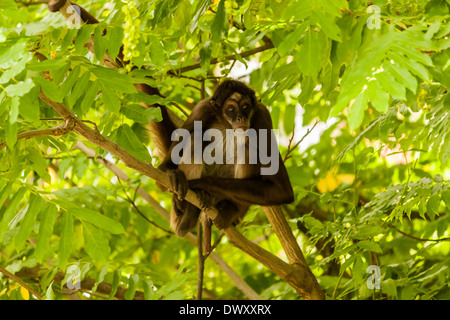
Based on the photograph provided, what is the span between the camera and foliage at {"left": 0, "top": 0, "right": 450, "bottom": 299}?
7.86ft

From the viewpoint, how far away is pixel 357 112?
2.07m

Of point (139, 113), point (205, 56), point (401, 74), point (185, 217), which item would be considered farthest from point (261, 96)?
point (401, 74)

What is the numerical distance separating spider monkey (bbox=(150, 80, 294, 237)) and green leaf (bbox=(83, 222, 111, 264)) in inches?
72.3

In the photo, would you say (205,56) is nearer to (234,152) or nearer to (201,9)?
(201,9)

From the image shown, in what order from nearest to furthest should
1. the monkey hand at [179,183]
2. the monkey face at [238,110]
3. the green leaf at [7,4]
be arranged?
the green leaf at [7,4]
the monkey hand at [179,183]
the monkey face at [238,110]

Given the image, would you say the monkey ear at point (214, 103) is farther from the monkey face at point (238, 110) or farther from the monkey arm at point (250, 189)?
the monkey arm at point (250, 189)

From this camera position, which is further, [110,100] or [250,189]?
[250,189]

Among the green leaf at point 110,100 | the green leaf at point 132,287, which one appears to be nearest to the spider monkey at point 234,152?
the green leaf at point 132,287

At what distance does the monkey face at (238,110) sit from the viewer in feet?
15.8

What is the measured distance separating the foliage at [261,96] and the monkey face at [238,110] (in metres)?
0.34

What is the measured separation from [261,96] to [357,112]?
190cm
